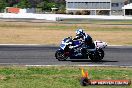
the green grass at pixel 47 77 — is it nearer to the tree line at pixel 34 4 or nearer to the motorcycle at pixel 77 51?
the motorcycle at pixel 77 51

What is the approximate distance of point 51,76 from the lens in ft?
50.9

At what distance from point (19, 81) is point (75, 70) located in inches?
143

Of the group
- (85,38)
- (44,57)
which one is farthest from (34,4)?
(85,38)

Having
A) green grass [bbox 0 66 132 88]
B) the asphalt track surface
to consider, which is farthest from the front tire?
green grass [bbox 0 66 132 88]

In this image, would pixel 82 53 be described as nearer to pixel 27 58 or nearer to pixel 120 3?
pixel 27 58

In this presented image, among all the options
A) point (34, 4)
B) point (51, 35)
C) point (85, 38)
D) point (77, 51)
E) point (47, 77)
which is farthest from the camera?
point (34, 4)

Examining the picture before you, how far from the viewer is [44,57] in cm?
2269

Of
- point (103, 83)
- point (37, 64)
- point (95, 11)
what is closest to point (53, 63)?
point (37, 64)

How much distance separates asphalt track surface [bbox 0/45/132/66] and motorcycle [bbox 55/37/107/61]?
287mm

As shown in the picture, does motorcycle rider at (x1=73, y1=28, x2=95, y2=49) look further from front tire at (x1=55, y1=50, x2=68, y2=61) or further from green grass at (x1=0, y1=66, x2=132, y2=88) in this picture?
green grass at (x1=0, y1=66, x2=132, y2=88)

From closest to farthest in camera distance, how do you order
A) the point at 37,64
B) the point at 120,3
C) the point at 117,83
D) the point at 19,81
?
1. the point at 117,83
2. the point at 19,81
3. the point at 37,64
4. the point at 120,3

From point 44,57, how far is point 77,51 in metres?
2.39

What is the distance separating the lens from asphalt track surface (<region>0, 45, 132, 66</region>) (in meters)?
20.7

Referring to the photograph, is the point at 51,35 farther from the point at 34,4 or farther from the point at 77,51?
the point at 34,4
